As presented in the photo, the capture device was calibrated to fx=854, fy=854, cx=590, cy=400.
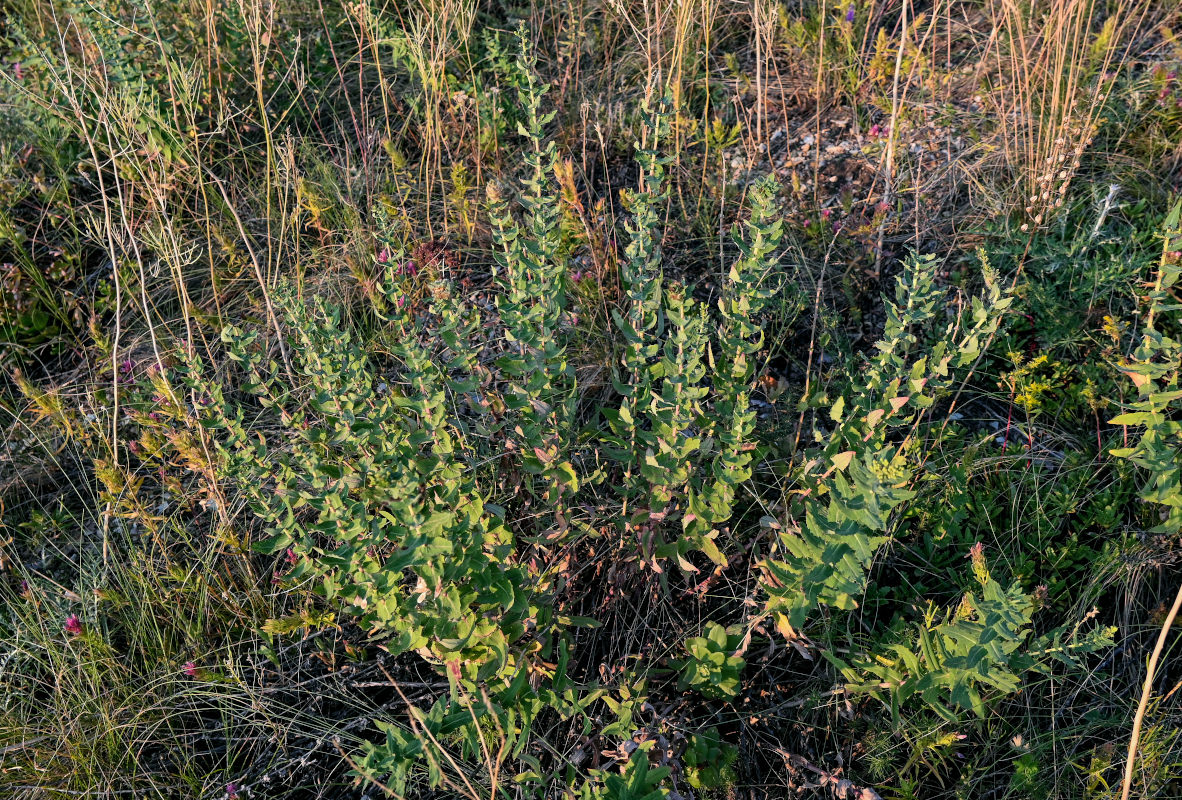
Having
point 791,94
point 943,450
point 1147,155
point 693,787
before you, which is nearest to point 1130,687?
point 943,450

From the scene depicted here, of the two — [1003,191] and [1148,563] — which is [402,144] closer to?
[1003,191]

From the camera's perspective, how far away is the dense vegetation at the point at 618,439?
186 centimetres

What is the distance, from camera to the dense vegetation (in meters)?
1.86

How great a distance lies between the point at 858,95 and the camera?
3410 millimetres

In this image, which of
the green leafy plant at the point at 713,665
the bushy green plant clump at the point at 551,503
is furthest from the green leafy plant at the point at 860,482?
the green leafy plant at the point at 713,665

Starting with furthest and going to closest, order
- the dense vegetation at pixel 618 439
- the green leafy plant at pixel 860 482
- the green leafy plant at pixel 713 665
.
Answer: the green leafy plant at pixel 713 665
the dense vegetation at pixel 618 439
the green leafy plant at pixel 860 482

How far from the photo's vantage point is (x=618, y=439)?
6.95ft

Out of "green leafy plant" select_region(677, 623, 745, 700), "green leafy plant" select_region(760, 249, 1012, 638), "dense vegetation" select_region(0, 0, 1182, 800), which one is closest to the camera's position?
"green leafy plant" select_region(760, 249, 1012, 638)

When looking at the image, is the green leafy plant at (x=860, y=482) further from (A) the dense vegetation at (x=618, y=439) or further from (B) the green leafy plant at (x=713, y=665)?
(B) the green leafy plant at (x=713, y=665)

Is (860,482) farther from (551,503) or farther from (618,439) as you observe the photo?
(551,503)

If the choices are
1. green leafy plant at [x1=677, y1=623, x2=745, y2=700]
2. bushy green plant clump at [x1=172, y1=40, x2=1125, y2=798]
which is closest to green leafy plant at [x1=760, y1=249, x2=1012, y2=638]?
bushy green plant clump at [x1=172, y1=40, x2=1125, y2=798]

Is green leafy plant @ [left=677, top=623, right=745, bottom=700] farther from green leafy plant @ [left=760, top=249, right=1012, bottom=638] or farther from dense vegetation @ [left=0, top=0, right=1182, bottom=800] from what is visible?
green leafy plant @ [left=760, top=249, right=1012, bottom=638]

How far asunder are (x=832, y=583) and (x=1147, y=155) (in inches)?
88.8

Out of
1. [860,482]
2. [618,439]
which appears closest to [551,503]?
[618,439]
